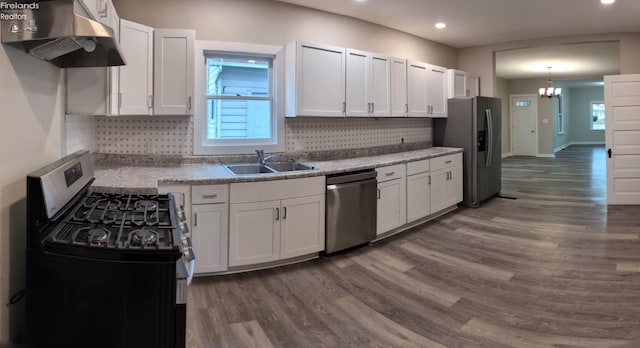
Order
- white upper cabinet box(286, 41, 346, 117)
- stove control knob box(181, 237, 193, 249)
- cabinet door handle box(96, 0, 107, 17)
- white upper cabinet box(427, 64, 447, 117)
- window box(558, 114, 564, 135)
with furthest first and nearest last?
window box(558, 114, 564, 135) < white upper cabinet box(427, 64, 447, 117) < white upper cabinet box(286, 41, 346, 117) < cabinet door handle box(96, 0, 107, 17) < stove control knob box(181, 237, 193, 249)

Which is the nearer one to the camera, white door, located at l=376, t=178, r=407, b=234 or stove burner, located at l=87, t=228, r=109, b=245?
stove burner, located at l=87, t=228, r=109, b=245

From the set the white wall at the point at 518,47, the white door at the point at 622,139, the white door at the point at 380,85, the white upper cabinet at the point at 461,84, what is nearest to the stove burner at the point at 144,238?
the white door at the point at 380,85

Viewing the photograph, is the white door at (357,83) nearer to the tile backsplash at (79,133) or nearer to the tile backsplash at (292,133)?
the tile backsplash at (292,133)

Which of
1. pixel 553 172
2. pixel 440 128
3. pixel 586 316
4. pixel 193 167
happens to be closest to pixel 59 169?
pixel 193 167

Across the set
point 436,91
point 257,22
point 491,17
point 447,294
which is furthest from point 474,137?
point 257,22

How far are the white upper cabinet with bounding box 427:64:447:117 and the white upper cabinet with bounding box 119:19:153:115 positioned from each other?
378cm

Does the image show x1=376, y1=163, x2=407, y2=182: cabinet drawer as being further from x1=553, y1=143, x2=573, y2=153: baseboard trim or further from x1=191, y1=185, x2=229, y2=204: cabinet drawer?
x1=553, y1=143, x2=573, y2=153: baseboard trim

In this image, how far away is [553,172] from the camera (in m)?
9.00

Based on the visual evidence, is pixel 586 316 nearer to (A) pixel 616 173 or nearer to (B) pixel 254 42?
(B) pixel 254 42

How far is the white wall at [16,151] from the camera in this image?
1.43 metres

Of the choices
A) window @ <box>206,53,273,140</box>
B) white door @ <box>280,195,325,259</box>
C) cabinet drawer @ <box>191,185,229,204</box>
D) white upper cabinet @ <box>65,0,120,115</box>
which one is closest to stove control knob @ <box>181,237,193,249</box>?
cabinet drawer @ <box>191,185,229,204</box>

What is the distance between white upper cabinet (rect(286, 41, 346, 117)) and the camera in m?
3.75

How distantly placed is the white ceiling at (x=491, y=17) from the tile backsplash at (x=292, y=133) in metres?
1.29

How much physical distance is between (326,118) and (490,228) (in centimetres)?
241
